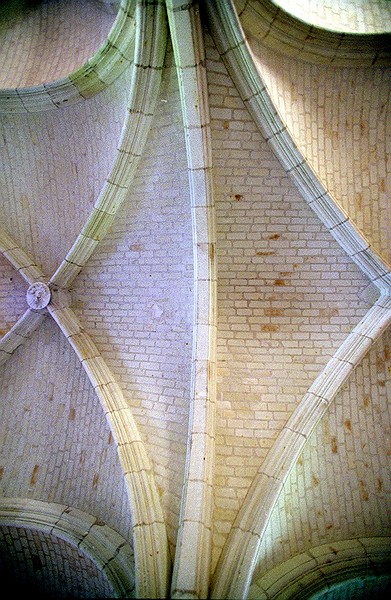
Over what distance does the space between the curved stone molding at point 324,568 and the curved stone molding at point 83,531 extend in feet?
4.86

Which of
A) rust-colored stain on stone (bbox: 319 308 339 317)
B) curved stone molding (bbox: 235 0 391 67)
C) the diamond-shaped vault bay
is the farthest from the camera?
the diamond-shaped vault bay

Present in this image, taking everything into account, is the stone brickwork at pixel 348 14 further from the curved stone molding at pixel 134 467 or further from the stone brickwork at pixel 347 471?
the curved stone molding at pixel 134 467

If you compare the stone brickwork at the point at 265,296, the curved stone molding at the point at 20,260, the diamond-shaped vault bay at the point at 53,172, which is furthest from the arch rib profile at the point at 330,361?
the curved stone molding at the point at 20,260

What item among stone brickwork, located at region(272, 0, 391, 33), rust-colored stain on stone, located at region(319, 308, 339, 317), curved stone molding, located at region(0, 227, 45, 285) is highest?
stone brickwork, located at region(272, 0, 391, 33)

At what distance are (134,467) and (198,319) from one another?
1.84m

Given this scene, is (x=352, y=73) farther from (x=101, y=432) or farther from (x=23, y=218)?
(x=101, y=432)

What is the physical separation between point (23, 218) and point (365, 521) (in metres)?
5.99

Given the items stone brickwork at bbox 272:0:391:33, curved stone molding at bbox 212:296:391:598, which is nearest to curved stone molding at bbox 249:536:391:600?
curved stone molding at bbox 212:296:391:598

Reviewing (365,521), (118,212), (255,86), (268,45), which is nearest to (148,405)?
(118,212)

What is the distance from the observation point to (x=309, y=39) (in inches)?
203

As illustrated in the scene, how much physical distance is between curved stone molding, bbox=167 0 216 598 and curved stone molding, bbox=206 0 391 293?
0.88ft

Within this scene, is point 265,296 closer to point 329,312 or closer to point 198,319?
point 329,312

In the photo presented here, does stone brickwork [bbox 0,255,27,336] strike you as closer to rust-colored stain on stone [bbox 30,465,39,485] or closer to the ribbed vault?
the ribbed vault

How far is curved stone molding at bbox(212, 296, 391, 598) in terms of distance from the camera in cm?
456
